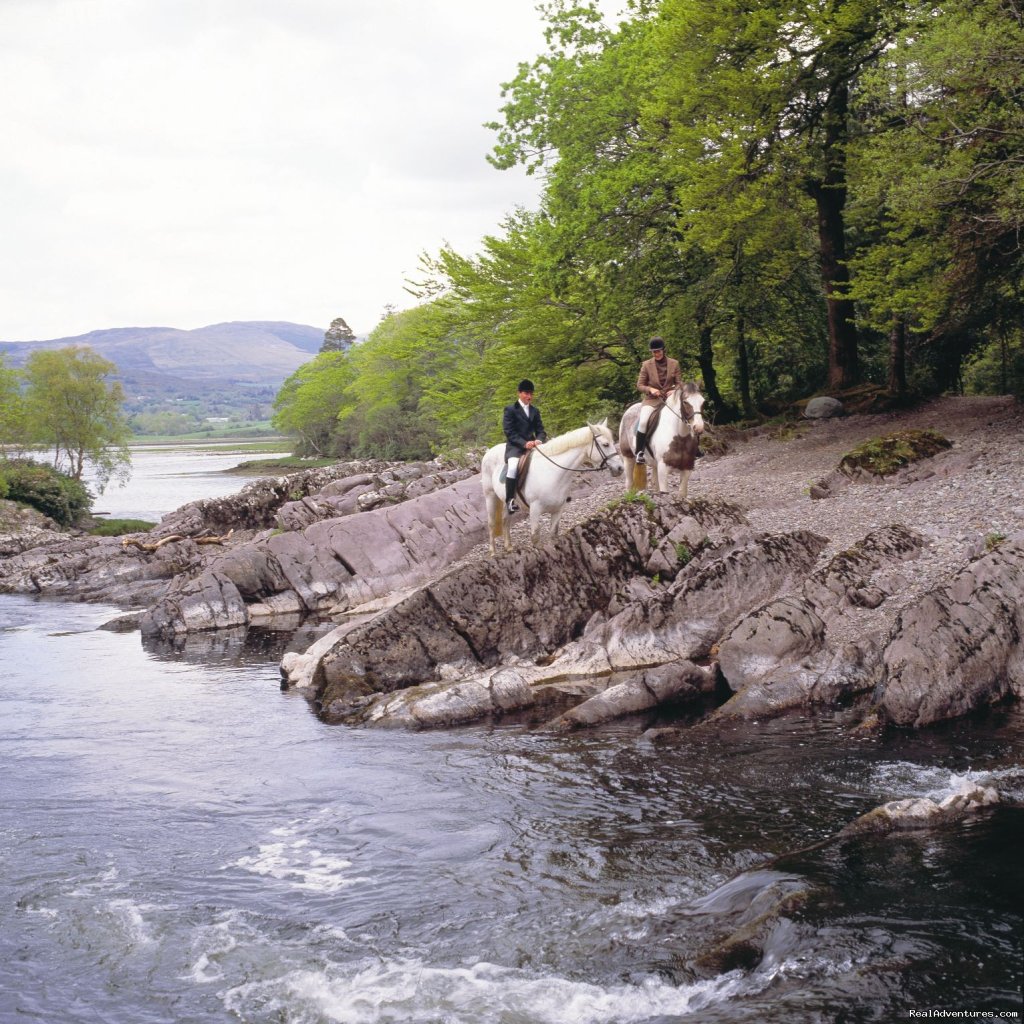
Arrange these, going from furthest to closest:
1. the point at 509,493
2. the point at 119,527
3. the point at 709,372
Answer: the point at 119,527, the point at 709,372, the point at 509,493

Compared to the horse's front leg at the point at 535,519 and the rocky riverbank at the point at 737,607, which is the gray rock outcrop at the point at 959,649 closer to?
the rocky riverbank at the point at 737,607

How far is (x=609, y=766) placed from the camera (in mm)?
11992

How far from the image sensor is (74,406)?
227 feet

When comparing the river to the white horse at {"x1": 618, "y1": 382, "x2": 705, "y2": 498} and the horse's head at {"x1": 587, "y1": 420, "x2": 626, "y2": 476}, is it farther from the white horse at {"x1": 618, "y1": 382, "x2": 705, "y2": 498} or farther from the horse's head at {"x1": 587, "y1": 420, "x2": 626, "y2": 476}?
the white horse at {"x1": 618, "y1": 382, "x2": 705, "y2": 498}

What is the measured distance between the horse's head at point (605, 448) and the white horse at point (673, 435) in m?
0.67

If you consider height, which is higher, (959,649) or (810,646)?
(959,649)

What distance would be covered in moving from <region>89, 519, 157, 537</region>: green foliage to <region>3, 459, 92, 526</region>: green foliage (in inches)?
136

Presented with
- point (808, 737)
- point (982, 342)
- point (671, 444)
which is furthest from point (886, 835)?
point (982, 342)

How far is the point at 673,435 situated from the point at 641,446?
99cm

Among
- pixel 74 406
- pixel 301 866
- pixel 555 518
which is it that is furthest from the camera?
pixel 74 406

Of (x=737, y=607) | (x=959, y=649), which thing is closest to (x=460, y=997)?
(x=959, y=649)

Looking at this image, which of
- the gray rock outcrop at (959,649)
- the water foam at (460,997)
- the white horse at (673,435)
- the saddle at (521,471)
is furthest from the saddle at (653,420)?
the water foam at (460,997)

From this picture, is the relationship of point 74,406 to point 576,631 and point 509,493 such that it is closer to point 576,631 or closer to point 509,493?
point 509,493

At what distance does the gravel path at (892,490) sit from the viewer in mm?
15031
